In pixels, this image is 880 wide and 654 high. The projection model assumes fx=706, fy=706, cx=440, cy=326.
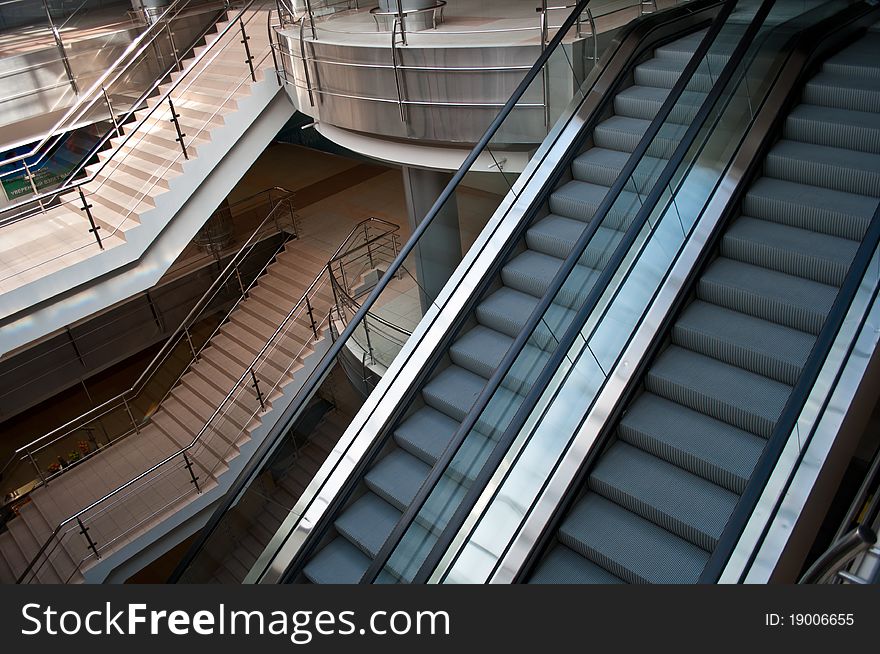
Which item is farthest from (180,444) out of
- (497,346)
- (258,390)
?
(497,346)

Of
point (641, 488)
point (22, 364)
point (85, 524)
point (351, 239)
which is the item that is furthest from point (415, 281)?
point (22, 364)

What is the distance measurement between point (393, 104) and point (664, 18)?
253 cm

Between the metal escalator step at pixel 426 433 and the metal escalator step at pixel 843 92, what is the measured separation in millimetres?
3363

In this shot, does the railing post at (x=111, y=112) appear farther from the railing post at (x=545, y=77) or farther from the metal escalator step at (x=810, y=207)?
the metal escalator step at (x=810, y=207)

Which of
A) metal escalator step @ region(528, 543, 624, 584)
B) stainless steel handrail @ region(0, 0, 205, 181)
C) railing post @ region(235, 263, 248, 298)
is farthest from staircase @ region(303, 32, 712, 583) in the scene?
railing post @ region(235, 263, 248, 298)

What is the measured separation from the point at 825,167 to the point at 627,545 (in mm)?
2684

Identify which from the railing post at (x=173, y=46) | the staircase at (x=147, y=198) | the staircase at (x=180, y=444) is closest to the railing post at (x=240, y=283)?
the staircase at (x=180, y=444)

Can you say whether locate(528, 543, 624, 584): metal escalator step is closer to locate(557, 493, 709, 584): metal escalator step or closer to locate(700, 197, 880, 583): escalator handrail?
locate(557, 493, 709, 584): metal escalator step

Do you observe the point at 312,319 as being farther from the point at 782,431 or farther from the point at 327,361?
the point at 782,431

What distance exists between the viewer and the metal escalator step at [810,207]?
4184mm

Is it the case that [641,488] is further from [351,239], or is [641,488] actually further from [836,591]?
[351,239]

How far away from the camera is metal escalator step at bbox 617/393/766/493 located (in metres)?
3.64

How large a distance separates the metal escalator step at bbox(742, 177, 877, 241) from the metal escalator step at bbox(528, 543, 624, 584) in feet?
8.03

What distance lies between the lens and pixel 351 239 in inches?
371
